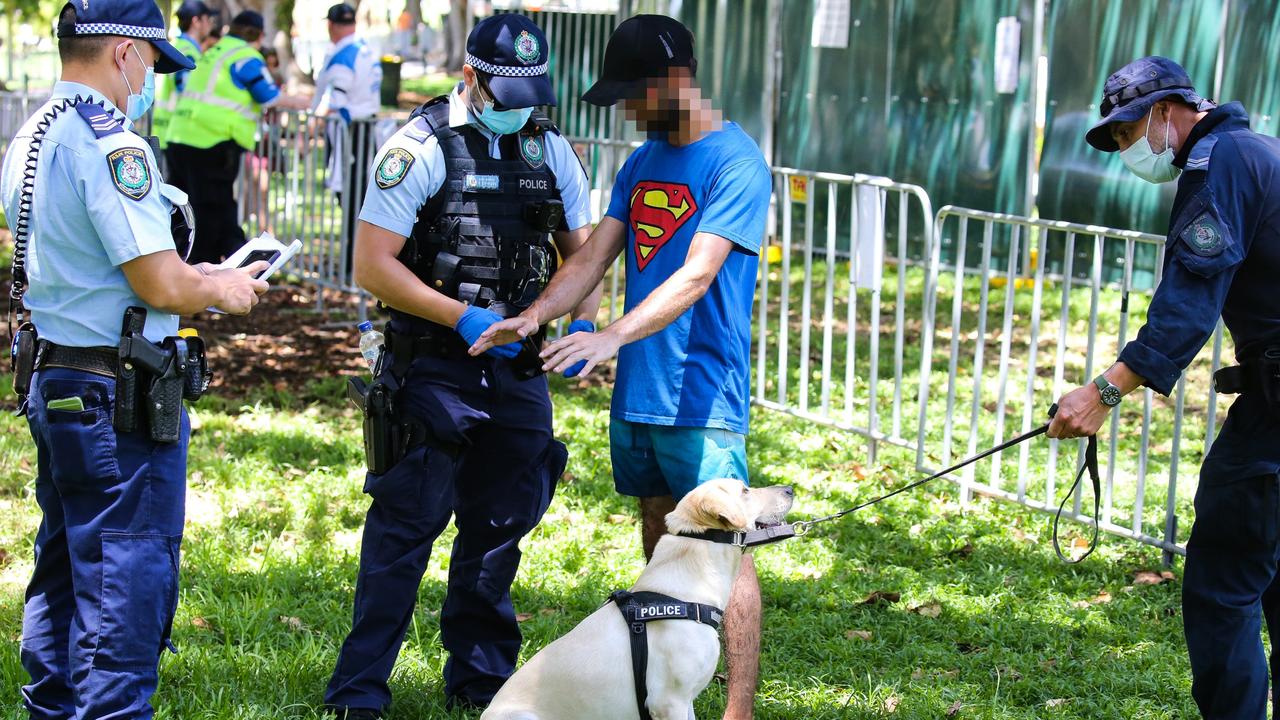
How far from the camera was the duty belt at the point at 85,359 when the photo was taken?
325 centimetres

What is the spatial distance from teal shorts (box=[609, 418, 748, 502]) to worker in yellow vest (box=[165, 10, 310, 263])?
6649 millimetres

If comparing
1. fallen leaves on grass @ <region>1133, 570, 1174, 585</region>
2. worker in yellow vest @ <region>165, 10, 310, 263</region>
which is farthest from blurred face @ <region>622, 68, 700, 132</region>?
worker in yellow vest @ <region>165, 10, 310, 263</region>

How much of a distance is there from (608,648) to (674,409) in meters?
0.78

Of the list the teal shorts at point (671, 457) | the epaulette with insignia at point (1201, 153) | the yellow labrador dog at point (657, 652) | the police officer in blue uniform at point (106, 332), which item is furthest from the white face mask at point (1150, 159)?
the police officer in blue uniform at point (106, 332)

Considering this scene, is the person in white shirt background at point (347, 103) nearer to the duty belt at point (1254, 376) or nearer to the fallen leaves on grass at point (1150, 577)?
the fallen leaves on grass at point (1150, 577)

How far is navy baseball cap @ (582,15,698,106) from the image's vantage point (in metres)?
3.65

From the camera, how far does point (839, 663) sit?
458cm

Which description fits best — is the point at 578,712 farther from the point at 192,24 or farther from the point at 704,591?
the point at 192,24

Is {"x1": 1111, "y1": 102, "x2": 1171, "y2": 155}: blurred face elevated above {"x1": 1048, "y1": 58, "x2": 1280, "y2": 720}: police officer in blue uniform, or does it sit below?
above

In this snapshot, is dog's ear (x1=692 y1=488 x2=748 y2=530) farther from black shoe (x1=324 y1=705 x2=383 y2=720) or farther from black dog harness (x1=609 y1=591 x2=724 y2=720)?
black shoe (x1=324 y1=705 x2=383 y2=720)

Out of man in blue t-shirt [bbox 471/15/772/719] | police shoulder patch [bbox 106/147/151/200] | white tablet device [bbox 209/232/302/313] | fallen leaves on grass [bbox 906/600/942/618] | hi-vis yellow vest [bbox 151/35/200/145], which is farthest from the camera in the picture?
hi-vis yellow vest [bbox 151/35/200/145]

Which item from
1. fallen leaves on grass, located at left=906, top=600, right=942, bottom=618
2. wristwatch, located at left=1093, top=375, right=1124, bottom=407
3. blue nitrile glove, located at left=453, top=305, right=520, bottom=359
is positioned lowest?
fallen leaves on grass, located at left=906, top=600, right=942, bottom=618

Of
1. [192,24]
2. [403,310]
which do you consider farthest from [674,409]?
[192,24]

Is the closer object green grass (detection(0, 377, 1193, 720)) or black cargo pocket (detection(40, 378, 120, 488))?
black cargo pocket (detection(40, 378, 120, 488))
